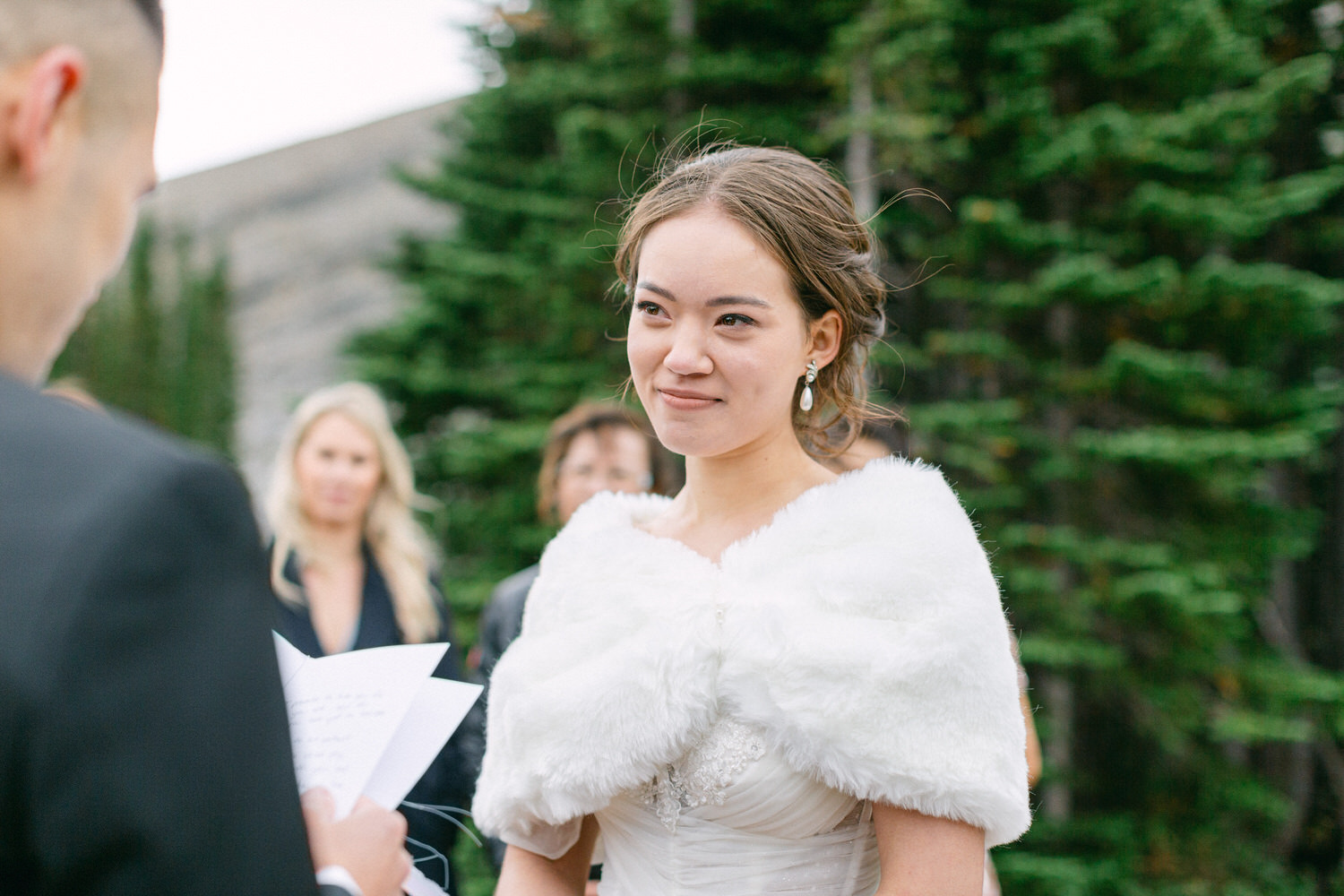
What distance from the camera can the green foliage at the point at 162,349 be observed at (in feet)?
80.0

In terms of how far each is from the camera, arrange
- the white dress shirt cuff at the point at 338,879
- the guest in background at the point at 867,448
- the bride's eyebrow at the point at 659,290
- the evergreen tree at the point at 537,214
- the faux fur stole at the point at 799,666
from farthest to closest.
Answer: the evergreen tree at the point at 537,214 → the guest in background at the point at 867,448 → the bride's eyebrow at the point at 659,290 → the faux fur stole at the point at 799,666 → the white dress shirt cuff at the point at 338,879

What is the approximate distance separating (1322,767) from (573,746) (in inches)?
250

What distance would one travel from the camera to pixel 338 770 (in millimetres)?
1295

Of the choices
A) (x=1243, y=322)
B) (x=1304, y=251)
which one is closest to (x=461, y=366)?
(x=1243, y=322)

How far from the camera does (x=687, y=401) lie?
168cm

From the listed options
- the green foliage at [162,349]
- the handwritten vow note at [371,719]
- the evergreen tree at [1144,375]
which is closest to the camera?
the handwritten vow note at [371,719]

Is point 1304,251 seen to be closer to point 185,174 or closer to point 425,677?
point 425,677

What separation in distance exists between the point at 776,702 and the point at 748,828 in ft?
0.87

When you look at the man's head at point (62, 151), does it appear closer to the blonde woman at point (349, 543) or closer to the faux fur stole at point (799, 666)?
the faux fur stole at point (799, 666)

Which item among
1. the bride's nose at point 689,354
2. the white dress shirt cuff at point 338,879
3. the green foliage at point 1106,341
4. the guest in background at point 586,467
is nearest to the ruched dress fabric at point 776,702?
the bride's nose at point 689,354

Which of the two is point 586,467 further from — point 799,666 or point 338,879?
point 338,879

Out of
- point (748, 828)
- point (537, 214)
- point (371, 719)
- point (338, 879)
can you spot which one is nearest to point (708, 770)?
point (748, 828)

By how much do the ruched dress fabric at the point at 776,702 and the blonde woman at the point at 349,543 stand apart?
184 centimetres

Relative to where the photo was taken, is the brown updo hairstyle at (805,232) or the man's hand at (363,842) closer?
the man's hand at (363,842)
